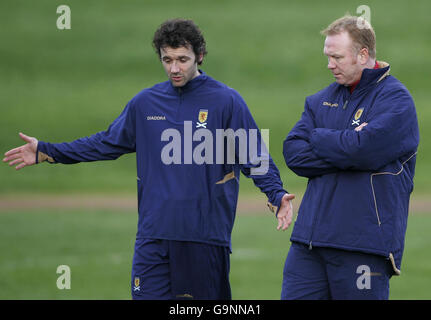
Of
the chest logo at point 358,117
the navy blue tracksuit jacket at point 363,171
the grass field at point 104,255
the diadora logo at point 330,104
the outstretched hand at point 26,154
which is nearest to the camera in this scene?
the navy blue tracksuit jacket at point 363,171

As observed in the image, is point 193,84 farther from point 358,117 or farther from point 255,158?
point 358,117

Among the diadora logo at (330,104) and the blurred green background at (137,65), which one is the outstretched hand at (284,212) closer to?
the diadora logo at (330,104)

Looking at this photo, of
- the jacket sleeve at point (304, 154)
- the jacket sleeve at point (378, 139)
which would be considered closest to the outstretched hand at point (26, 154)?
the jacket sleeve at point (304, 154)

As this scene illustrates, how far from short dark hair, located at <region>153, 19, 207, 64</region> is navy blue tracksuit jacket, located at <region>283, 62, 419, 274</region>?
38.5 inches

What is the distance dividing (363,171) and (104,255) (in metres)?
7.12

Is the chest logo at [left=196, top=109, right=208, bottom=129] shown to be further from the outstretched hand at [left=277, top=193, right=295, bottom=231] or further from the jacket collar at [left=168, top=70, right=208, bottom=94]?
the outstretched hand at [left=277, top=193, right=295, bottom=231]

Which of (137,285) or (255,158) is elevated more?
(255,158)

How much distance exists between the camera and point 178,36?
17.3 feet

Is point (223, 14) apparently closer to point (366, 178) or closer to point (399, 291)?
point (399, 291)

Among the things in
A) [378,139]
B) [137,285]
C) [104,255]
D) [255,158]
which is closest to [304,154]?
[255,158]

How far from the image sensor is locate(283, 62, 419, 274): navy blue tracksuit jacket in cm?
482

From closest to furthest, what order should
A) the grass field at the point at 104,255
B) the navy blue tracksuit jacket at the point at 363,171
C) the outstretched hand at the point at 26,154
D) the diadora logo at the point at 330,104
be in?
the navy blue tracksuit jacket at the point at 363,171 → the diadora logo at the point at 330,104 → the outstretched hand at the point at 26,154 → the grass field at the point at 104,255

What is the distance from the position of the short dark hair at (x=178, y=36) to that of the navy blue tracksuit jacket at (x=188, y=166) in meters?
0.23

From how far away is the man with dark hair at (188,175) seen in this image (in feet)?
17.0
